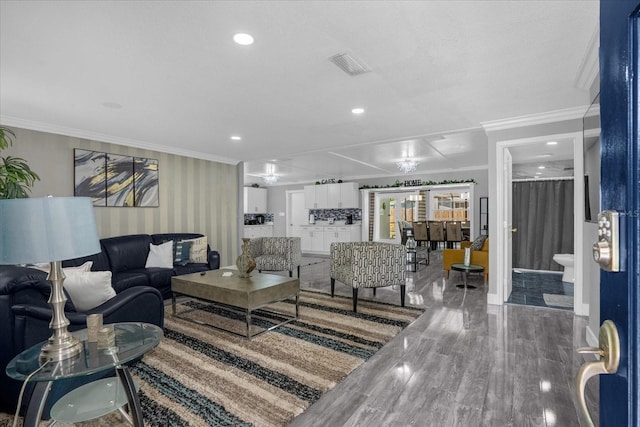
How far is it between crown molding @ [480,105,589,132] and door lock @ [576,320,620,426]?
13.3 ft

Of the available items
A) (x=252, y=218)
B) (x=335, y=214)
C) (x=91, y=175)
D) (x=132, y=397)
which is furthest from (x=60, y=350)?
(x=252, y=218)

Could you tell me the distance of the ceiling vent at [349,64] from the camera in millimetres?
2465

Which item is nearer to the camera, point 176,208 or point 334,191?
point 176,208

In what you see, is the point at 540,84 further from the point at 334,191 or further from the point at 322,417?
the point at 334,191

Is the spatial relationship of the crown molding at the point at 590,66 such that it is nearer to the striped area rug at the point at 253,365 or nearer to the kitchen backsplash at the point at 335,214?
the striped area rug at the point at 253,365

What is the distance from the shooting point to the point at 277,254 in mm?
5867

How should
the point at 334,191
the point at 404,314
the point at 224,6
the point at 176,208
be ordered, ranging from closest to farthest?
the point at 224,6 < the point at 404,314 < the point at 176,208 < the point at 334,191

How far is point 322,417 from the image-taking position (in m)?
1.93

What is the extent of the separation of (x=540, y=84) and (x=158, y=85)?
3458 millimetres

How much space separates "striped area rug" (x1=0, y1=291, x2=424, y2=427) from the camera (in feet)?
6.48

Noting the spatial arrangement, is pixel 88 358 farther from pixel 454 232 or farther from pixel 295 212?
pixel 295 212

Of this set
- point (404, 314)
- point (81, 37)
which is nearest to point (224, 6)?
point (81, 37)

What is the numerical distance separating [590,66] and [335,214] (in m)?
7.94

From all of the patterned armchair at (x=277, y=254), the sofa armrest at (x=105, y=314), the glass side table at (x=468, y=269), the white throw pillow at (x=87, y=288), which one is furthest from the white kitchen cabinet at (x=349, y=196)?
the white throw pillow at (x=87, y=288)
